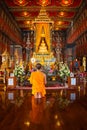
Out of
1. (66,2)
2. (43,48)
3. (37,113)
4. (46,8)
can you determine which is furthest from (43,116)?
(46,8)

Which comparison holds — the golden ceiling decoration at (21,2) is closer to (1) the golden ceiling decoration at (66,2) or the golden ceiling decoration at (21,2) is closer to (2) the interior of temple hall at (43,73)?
(2) the interior of temple hall at (43,73)

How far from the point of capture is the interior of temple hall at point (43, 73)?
539 centimetres

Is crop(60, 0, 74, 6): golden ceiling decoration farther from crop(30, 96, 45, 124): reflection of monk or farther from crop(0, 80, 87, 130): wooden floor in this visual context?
Result: crop(30, 96, 45, 124): reflection of monk

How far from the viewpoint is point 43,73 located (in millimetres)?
8445

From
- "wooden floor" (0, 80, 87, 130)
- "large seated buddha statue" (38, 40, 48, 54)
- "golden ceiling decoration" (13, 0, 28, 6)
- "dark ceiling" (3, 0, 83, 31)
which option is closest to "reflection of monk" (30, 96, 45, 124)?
"wooden floor" (0, 80, 87, 130)

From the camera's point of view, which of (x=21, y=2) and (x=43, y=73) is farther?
(x=21, y=2)

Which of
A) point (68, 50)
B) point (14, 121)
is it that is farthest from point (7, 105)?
point (68, 50)

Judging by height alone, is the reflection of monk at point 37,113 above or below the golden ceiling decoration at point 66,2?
below

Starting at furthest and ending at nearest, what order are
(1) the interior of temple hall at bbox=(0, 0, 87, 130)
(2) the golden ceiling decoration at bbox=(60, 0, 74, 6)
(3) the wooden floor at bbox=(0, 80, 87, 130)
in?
1. (2) the golden ceiling decoration at bbox=(60, 0, 74, 6)
2. (1) the interior of temple hall at bbox=(0, 0, 87, 130)
3. (3) the wooden floor at bbox=(0, 80, 87, 130)

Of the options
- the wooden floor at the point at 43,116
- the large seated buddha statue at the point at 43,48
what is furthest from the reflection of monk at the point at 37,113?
the large seated buddha statue at the point at 43,48

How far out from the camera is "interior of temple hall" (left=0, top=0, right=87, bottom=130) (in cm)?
539

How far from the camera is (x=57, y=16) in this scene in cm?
2711

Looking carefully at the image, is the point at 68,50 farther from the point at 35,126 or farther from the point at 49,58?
the point at 35,126

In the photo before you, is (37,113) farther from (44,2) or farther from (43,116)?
(44,2)
